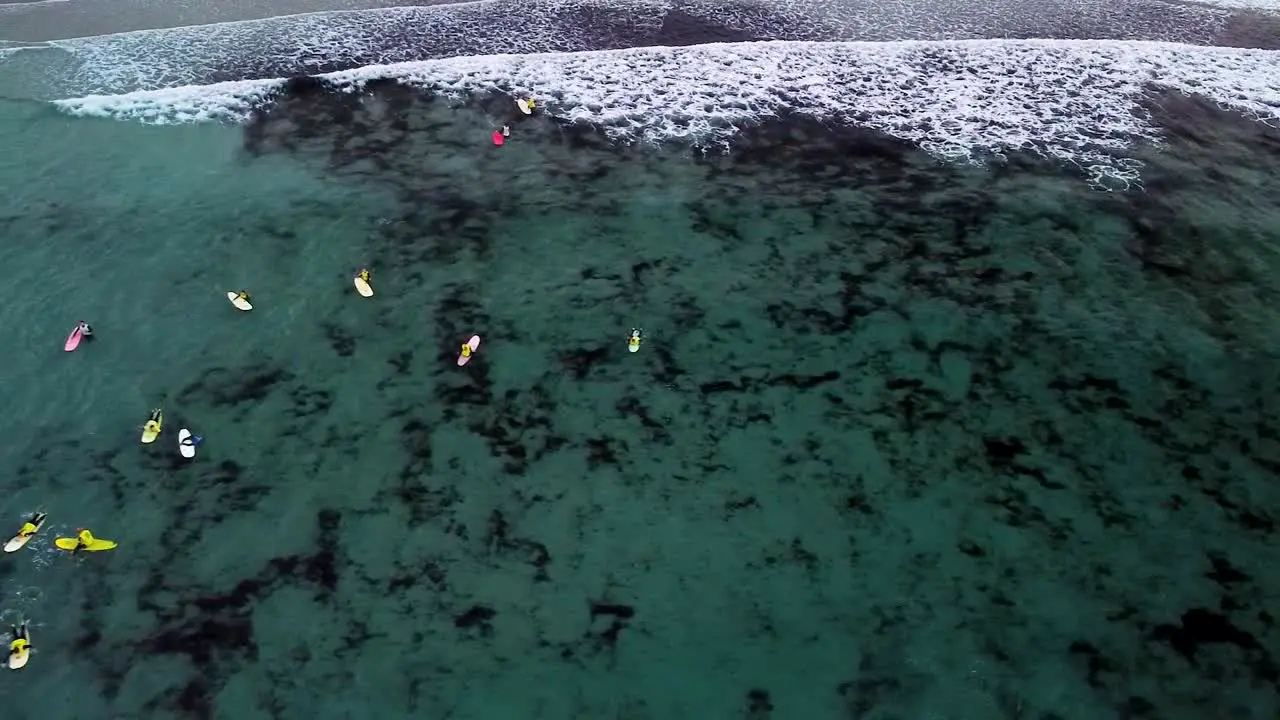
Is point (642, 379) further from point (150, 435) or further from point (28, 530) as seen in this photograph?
point (28, 530)

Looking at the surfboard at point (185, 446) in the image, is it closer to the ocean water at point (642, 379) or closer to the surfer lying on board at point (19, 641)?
the ocean water at point (642, 379)

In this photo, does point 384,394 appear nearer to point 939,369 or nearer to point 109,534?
point 109,534

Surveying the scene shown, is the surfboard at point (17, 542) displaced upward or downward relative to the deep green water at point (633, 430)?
downward

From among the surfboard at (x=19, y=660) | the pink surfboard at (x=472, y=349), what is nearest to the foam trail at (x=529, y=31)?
the pink surfboard at (x=472, y=349)

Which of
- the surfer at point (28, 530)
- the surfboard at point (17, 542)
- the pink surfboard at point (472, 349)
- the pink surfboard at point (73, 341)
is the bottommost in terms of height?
the surfboard at point (17, 542)

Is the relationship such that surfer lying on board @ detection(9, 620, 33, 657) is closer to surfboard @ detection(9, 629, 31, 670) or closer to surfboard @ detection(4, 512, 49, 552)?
surfboard @ detection(9, 629, 31, 670)

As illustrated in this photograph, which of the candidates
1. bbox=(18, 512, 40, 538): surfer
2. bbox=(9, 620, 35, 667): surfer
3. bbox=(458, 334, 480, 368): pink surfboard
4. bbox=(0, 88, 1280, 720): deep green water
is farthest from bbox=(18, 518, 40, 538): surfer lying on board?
bbox=(458, 334, 480, 368): pink surfboard

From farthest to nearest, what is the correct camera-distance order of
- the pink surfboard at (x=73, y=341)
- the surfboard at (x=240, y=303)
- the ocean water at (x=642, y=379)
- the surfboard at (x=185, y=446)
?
the surfboard at (x=240, y=303) → the pink surfboard at (x=73, y=341) → the surfboard at (x=185, y=446) → the ocean water at (x=642, y=379)
